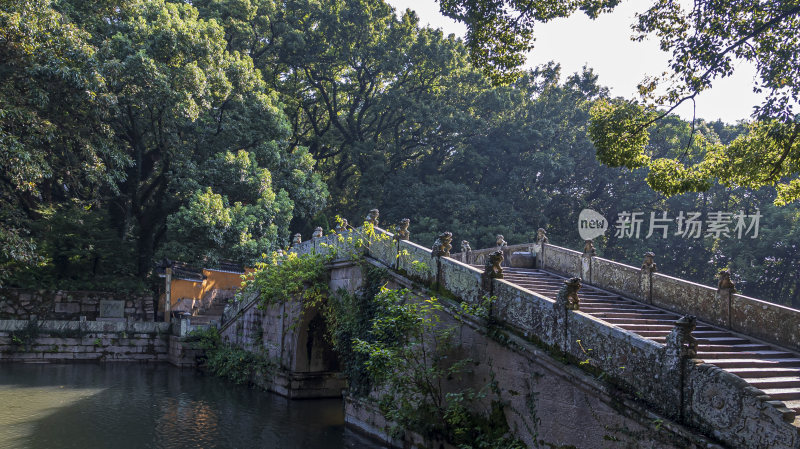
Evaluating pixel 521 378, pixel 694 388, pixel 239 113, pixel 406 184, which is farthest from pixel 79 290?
pixel 694 388

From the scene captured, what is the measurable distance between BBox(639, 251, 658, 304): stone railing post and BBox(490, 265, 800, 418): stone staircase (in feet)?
0.57

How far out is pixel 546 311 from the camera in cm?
721

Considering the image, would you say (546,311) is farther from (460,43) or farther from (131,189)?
(460,43)

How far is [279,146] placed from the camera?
2317 cm

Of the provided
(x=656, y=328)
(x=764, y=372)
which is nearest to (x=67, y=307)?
(x=656, y=328)

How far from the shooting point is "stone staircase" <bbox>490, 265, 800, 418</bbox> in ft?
21.2

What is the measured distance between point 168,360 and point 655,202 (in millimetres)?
22707

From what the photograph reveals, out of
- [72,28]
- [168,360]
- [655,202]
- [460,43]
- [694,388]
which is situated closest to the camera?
[694,388]

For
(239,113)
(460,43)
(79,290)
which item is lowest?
(79,290)

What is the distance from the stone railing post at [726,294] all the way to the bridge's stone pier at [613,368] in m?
0.02

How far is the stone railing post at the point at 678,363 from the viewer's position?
543 centimetres

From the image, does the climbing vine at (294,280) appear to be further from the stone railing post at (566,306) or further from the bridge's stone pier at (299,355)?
the stone railing post at (566,306)

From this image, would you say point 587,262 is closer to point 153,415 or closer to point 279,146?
point 153,415

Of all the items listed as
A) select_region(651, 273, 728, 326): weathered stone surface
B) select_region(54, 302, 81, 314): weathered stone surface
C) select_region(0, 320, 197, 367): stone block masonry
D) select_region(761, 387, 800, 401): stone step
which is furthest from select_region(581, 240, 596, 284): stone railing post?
select_region(54, 302, 81, 314): weathered stone surface
